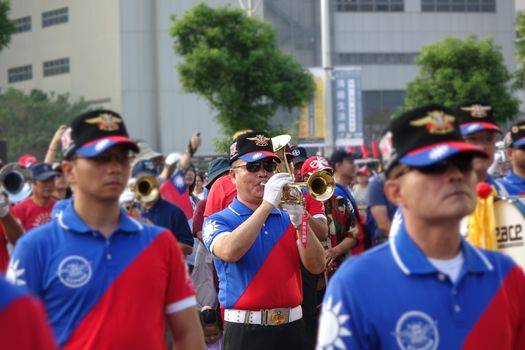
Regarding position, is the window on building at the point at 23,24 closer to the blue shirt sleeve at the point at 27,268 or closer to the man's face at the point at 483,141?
the man's face at the point at 483,141

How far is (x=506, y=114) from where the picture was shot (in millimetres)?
43312

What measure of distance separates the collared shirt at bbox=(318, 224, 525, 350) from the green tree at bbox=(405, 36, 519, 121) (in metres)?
39.0

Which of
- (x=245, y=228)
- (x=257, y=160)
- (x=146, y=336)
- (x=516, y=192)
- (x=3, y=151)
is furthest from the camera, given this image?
(x=3, y=151)

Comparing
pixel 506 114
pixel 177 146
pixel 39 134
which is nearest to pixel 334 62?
pixel 177 146

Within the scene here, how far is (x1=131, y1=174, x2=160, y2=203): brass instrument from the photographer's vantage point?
29.2 ft

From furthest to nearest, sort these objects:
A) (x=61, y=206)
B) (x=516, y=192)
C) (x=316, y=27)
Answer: (x=316, y=27) < (x=516, y=192) < (x=61, y=206)

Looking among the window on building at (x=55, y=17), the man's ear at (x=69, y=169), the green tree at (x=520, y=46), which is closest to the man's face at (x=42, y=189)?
the man's ear at (x=69, y=169)

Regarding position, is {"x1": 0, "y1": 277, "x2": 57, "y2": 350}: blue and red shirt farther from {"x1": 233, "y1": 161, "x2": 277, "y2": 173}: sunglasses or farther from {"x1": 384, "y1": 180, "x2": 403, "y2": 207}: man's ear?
{"x1": 233, "y1": 161, "x2": 277, "y2": 173}: sunglasses

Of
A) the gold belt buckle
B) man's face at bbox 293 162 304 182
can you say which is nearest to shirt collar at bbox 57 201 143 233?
the gold belt buckle

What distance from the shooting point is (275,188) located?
6.87m

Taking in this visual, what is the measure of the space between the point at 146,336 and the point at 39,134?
184 ft

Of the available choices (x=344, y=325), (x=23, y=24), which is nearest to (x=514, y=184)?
(x=344, y=325)

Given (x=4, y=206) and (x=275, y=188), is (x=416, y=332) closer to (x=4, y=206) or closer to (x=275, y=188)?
(x=275, y=188)

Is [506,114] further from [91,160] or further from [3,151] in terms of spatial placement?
[91,160]
